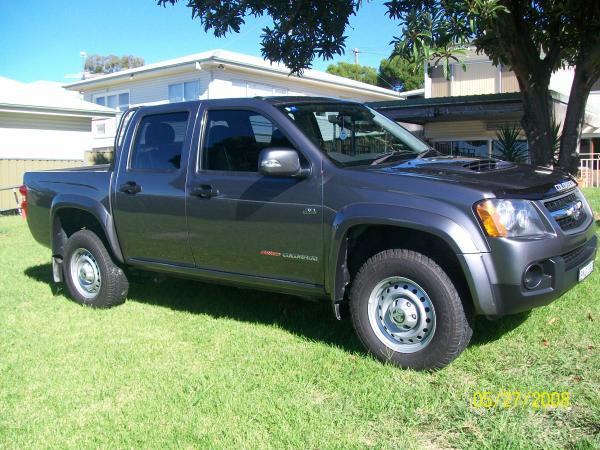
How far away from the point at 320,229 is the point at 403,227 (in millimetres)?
641

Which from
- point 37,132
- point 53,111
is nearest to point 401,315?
point 53,111

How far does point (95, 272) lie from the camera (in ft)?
20.0

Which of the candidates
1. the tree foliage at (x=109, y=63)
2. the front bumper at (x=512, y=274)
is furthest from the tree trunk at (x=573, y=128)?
the tree foliage at (x=109, y=63)

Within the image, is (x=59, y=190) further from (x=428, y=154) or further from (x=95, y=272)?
(x=428, y=154)

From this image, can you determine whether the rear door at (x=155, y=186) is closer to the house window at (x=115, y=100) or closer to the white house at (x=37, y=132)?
the white house at (x=37, y=132)

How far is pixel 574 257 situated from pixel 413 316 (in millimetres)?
1166

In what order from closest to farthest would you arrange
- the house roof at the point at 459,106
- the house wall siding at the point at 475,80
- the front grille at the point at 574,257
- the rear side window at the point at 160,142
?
A: the front grille at the point at 574,257, the rear side window at the point at 160,142, the house roof at the point at 459,106, the house wall siding at the point at 475,80

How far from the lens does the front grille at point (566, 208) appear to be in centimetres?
392

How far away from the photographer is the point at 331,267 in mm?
4250

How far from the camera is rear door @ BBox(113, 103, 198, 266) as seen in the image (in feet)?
16.8

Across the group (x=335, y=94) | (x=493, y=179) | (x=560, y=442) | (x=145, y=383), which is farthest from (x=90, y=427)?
(x=335, y=94)

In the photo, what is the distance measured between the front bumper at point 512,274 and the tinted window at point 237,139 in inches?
72.3

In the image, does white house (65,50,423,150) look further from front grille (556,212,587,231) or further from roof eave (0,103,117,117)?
front grille (556,212,587,231)

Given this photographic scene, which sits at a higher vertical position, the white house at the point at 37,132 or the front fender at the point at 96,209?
the white house at the point at 37,132
